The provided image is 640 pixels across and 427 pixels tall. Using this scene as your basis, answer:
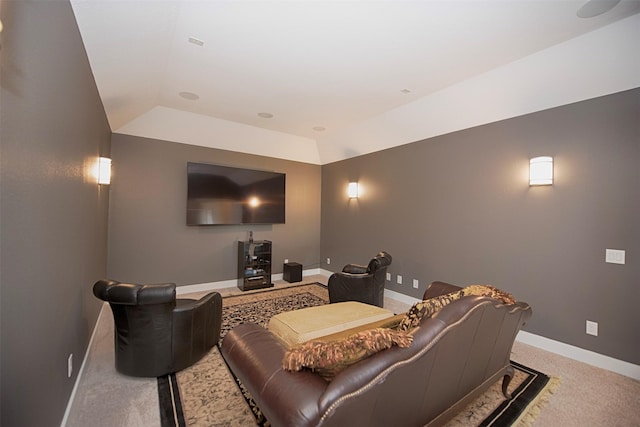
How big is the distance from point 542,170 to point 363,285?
2518mm

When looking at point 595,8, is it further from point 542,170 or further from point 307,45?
point 307,45

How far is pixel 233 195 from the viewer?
17.3 feet

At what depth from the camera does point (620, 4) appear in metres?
2.12

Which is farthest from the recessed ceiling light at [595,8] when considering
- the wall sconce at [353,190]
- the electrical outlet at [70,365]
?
the electrical outlet at [70,365]

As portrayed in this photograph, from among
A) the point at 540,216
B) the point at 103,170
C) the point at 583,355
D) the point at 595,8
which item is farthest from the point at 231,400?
the point at 595,8

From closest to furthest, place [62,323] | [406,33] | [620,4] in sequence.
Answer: [62,323], [620,4], [406,33]

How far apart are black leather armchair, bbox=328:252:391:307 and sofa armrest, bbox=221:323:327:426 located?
7.13 feet

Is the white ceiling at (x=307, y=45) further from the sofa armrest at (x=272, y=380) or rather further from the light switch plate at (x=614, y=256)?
the sofa armrest at (x=272, y=380)

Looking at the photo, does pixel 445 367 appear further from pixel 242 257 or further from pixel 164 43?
pixel 242 257

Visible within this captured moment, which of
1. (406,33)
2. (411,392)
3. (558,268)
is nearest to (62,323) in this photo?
(411,392)

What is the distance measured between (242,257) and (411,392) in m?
4.36

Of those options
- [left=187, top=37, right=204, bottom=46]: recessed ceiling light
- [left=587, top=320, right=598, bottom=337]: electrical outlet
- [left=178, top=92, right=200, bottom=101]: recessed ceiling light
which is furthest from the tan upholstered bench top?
[left=178, top=92, right=200, bottom=101]: recessed ceiling light

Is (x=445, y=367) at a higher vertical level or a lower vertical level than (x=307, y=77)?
lower

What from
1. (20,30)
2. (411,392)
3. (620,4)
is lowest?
(411,392)
